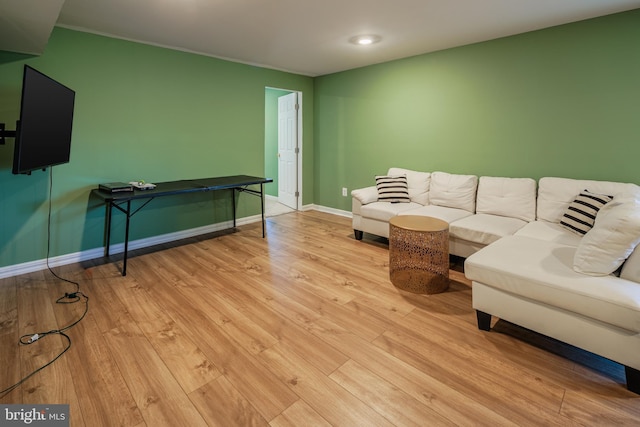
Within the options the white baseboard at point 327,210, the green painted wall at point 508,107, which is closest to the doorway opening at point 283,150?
the white baseboard at point 327,210

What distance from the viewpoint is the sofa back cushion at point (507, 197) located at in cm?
310

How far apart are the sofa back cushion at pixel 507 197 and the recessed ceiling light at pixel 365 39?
1.89m

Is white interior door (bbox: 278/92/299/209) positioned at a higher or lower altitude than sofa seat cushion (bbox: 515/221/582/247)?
higher

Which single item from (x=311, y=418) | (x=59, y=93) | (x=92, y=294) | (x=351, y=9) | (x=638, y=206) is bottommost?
(x=311, y=418)

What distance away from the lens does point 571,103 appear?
2.98m

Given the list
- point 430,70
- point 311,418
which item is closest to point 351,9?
point 430,70

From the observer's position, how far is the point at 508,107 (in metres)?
3.36

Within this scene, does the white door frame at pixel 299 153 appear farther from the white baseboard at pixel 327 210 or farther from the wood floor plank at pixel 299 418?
the wood floor plank at pixel 299 418

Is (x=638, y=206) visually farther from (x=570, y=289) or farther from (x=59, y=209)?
→ (x=59, y=209)

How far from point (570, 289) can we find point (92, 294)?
3296mm

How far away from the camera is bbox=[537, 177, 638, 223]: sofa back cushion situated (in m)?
2.70

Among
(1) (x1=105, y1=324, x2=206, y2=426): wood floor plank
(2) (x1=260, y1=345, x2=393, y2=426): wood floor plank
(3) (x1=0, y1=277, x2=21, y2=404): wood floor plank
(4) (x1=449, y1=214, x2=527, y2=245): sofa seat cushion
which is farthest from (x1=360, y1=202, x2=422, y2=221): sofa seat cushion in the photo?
(3) (x1=0, y1=277, x2=21, y2=404): wood floor plank

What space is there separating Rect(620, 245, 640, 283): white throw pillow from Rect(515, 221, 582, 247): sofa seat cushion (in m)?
0.64

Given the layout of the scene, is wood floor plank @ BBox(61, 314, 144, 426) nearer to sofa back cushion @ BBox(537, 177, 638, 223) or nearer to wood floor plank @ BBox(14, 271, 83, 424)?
wood floor plank @ BBox(14, 271, 83, 424)
